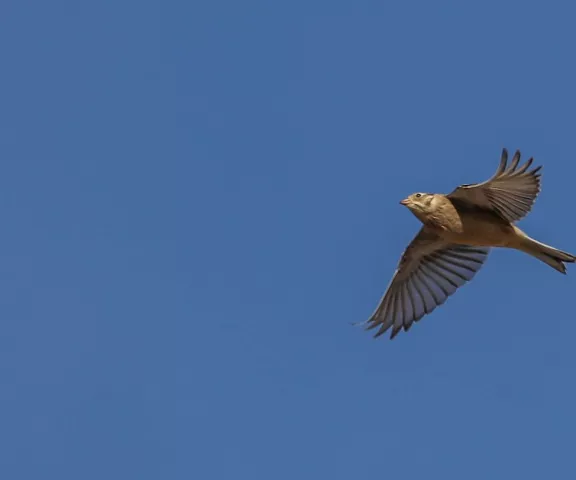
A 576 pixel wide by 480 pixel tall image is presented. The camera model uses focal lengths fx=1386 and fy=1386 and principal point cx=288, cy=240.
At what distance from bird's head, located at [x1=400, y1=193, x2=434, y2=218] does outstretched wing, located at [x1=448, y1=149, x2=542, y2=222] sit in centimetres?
37

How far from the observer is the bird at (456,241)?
20.9 meters

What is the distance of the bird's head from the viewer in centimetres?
2172

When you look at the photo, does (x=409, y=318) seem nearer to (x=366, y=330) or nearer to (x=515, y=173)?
(x=366, y=330)

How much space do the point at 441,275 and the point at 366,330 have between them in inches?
62.5

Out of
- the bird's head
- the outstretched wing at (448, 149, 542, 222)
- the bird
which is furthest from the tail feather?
the bird's head

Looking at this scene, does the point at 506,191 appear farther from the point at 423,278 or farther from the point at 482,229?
the point at 423,278

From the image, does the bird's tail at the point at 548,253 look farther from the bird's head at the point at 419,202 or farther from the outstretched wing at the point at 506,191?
the bird's head at the point at 419,202

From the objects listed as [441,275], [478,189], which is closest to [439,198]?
[478,189]

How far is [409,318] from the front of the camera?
2353cm

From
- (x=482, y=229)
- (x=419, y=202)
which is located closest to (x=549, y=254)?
(x=482, y=229)

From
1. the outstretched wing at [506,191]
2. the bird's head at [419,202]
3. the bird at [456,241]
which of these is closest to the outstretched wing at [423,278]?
the bird at [456,241]

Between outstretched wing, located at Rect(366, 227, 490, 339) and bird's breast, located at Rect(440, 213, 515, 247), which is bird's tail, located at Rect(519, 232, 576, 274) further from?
outstretched wing, located at Rect(366, 227, 490, 339)

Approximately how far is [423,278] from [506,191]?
329cm

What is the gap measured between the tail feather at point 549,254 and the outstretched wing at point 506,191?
0.61 meters
